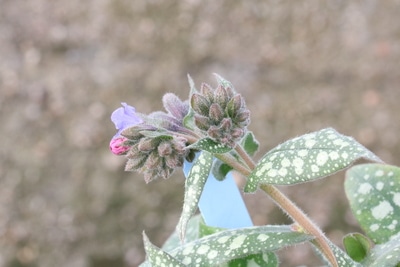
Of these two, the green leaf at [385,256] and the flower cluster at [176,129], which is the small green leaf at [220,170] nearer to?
the flower cluster at [176,129]

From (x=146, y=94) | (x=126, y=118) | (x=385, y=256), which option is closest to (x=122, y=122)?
(x=126, y=118)

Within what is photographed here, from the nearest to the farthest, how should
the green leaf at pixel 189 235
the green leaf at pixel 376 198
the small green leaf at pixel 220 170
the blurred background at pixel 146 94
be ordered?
the small green leaf at pixel 220 170 → the green leaf at pixel 376 198 → the green leaf at pixel 189 235 → the blurred background at pixel 146 94

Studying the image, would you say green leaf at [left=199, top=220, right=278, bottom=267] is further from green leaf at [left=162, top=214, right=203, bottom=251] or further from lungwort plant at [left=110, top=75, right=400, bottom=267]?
green leaf at [left=162, top=214, right=203, bottom=251]

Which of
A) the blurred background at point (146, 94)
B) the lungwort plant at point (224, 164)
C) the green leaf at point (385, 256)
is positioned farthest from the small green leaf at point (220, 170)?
the blurred background at point (146, 94)

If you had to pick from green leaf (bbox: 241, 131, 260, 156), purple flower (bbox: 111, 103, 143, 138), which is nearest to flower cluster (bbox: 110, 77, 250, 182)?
purple flower (bbox: 111, 103, 143, 138)

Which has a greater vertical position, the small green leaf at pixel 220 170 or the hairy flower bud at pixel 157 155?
the hairy flower bud at pixel 157 155

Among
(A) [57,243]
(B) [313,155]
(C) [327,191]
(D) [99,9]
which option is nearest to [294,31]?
(C) [327,191]
